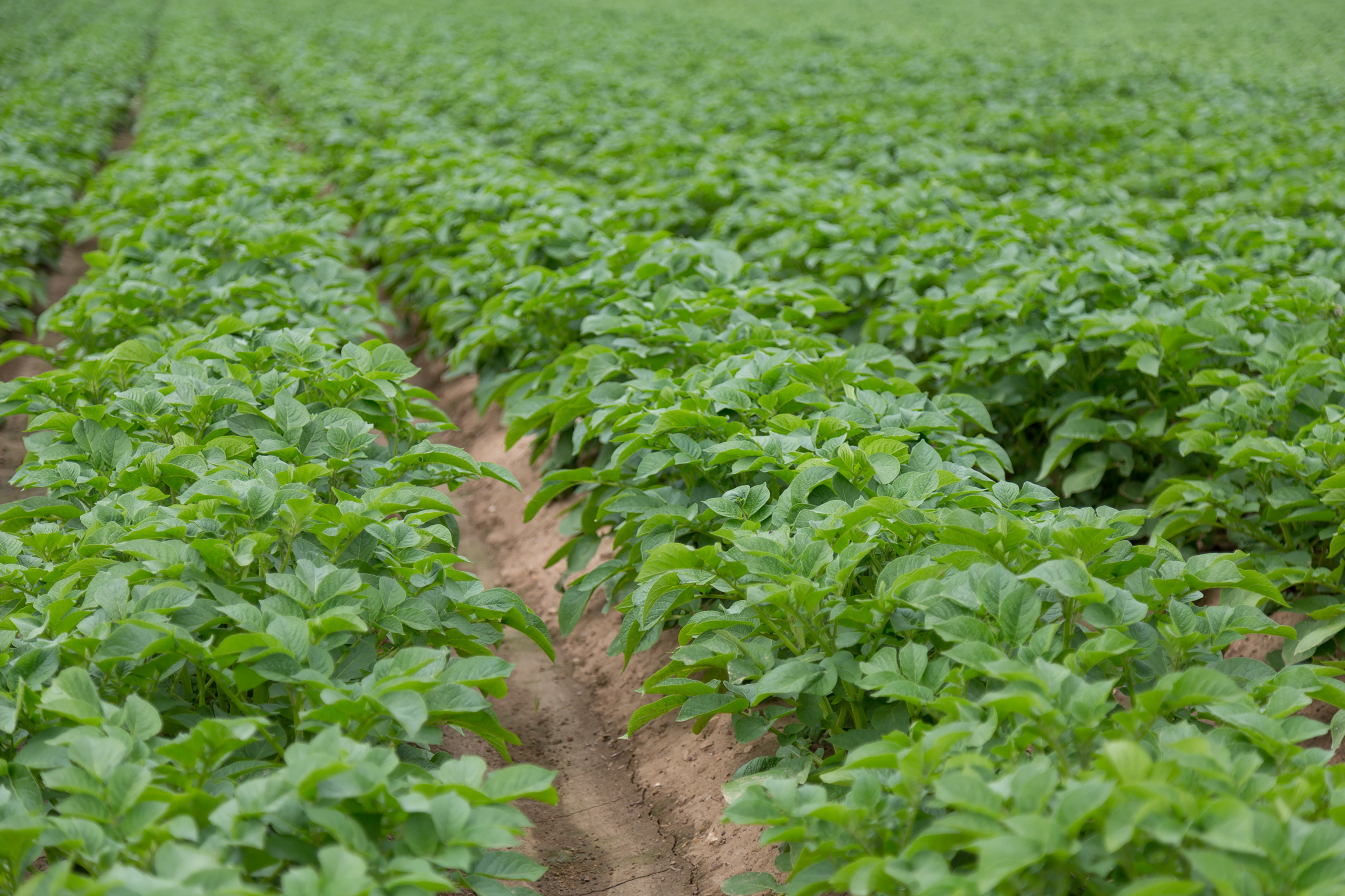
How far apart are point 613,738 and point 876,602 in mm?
1463

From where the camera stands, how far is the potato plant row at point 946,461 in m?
1.55

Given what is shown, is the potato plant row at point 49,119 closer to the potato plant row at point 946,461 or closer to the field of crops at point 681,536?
the field of crops at point 681,536

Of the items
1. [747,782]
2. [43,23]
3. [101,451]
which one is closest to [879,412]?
[747,782]

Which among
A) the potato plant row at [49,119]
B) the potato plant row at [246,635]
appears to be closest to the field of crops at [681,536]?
the potato plant row at [246,635]

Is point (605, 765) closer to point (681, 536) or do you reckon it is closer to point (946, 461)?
point (681, 536)

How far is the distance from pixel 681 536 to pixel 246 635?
1.38 m

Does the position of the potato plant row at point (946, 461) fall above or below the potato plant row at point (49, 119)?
below

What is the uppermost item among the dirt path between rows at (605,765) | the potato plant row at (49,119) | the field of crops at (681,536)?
the potato plant row at (49,119)

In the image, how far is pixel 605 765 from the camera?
3.02m

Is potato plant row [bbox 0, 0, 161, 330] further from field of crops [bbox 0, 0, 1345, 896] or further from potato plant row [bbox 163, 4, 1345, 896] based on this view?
potato plant row [bbox 163, 4, 1345, 896]

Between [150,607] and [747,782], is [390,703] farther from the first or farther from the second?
[747,782]

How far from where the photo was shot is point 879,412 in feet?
9.23

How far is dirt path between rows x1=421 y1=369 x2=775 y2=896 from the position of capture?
8.13 feet

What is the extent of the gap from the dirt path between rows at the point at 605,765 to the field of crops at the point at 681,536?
18 millimetres
